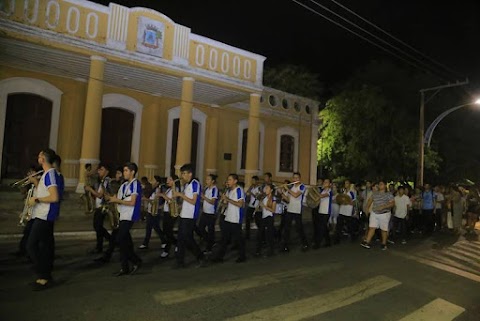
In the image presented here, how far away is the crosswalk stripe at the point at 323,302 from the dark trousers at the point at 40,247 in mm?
2691

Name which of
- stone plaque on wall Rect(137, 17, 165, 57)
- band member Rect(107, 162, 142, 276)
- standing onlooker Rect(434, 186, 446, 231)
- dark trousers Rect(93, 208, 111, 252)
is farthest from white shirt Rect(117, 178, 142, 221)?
standing onlooker Rect(434, 186, 446, 231)

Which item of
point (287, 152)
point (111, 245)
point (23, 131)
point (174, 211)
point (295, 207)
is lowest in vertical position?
point (111, 245)

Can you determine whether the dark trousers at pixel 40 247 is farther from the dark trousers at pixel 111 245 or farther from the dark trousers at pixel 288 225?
the dark trousers at pixel 288 225

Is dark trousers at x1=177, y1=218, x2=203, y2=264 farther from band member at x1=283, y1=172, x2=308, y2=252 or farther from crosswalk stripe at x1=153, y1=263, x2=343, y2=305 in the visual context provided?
band member at x1=283, y1=172, x2=308, y2=252

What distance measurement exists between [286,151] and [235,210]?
13.1m

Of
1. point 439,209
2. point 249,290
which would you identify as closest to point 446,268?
point 249,290

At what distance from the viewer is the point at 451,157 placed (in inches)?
992

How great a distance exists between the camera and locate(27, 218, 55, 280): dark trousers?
17.2ft

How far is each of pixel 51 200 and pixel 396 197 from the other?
9.71 metres

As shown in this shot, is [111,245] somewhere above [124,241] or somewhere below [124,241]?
below

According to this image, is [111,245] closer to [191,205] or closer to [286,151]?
[191,205]

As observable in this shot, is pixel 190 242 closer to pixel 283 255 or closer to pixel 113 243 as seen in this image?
pixel 113 243

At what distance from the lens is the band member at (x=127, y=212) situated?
6.11 meters

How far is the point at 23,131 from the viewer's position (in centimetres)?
1349
